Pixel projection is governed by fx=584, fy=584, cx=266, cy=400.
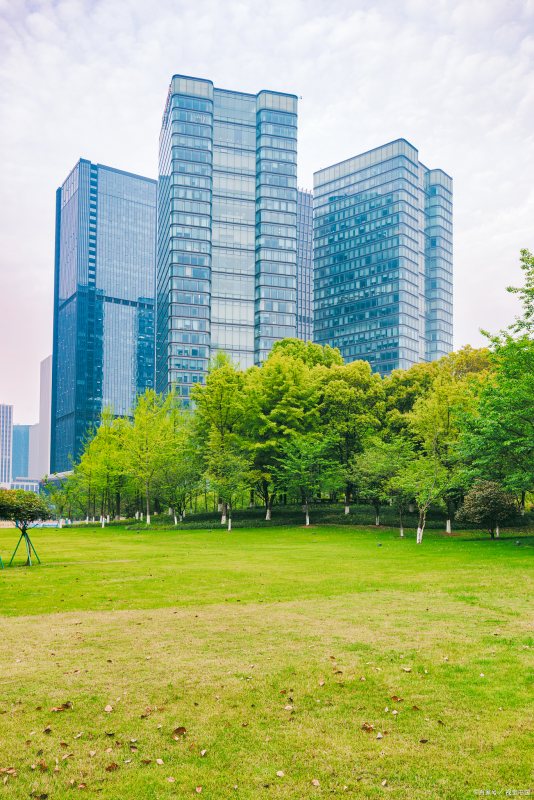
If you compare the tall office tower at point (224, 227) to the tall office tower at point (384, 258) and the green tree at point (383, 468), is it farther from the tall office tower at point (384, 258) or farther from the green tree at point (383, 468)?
the green tree at point (383, 468)

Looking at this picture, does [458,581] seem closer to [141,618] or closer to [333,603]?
[333,603]

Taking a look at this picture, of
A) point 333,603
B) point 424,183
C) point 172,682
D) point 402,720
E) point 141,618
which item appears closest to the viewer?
point 402,720

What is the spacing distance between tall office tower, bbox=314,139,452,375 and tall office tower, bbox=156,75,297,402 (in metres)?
38.2

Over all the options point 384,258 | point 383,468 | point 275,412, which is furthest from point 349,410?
point 384,258

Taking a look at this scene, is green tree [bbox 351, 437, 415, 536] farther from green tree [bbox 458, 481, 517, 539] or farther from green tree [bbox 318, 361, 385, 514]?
green tree [bbox 318, 361, 385, 514]

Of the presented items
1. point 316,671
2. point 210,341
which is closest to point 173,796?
point 316,671

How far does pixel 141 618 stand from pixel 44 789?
26.2 feet

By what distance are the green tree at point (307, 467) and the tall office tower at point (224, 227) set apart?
245 feet

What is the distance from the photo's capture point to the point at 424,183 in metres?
184

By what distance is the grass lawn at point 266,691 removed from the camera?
6.85 meters

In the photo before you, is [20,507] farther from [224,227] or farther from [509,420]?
[224,227]

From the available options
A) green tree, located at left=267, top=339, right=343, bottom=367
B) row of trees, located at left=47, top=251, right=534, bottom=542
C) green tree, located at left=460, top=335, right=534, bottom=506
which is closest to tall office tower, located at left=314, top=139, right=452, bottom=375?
green tree, located at left=267, top=339, right=343, bottom=367

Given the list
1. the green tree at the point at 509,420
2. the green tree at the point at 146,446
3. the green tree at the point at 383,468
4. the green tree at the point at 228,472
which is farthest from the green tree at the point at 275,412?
the green tree at the point at 509,420

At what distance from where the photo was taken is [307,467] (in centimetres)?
5369
